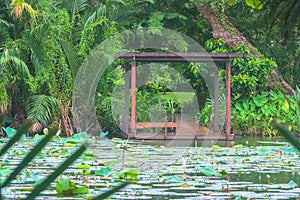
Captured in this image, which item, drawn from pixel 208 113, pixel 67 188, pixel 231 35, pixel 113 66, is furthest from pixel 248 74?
pixel 67 188

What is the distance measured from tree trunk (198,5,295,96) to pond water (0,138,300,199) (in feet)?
23.7

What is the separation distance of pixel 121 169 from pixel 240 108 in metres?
10.1

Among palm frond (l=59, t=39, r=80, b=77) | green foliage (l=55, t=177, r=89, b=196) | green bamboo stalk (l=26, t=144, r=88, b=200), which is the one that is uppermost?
palm frond (l=59, t=39, r=80, b=77)

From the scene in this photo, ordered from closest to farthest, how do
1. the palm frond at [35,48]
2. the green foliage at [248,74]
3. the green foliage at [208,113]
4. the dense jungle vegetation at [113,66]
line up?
the palm frond at [35,48]
the dense jungle vegetation at [113,66]
the green foliage at [208,113]
the green foliage at [248,74]

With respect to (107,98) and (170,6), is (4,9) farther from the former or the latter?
(170,6)

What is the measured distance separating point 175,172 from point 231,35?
454 inches

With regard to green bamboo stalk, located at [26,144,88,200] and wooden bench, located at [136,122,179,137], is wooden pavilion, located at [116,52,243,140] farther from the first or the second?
green bamboo stalk, located at [26,144,88,200]

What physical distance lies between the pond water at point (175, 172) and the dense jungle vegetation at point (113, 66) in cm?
402

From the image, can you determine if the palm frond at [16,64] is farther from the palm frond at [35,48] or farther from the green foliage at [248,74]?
the green foliage at [248,74]

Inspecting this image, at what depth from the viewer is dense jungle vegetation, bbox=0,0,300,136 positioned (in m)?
17.0

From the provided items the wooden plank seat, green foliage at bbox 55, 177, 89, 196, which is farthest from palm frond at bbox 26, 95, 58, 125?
green foliage at bbox 55, 177, 89, 196

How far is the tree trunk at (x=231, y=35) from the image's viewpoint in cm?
1977

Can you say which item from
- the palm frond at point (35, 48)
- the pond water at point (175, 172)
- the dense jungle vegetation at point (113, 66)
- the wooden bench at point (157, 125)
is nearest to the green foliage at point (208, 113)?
the dense jungle vegetation at point (113, 66)

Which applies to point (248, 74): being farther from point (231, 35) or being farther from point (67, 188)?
point (67, 188)
